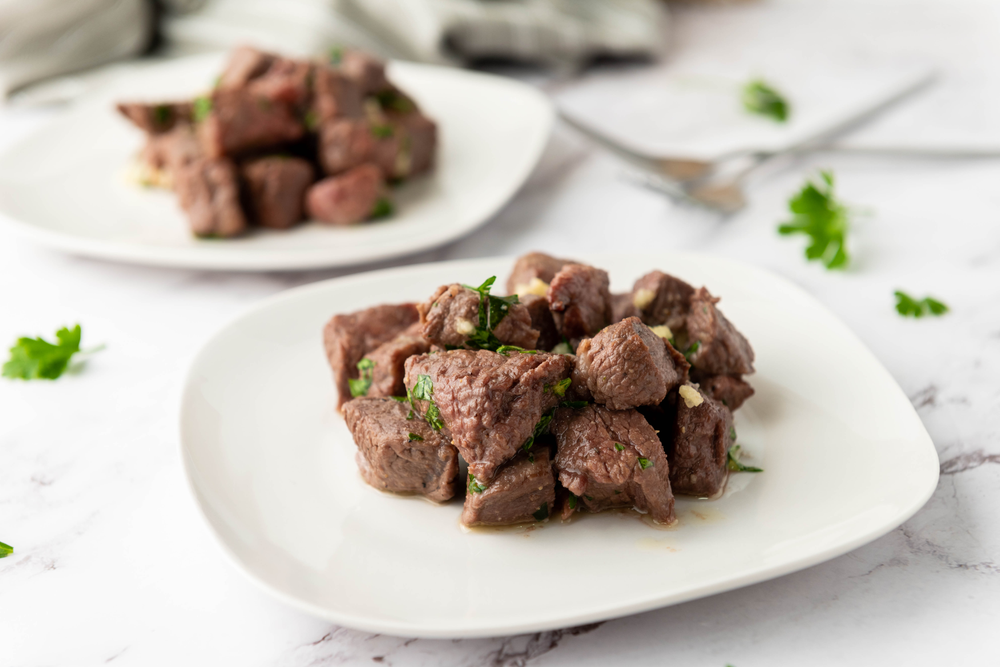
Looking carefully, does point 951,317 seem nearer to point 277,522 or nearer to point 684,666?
point 684,666

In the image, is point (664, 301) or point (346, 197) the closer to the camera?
point (664, 301)

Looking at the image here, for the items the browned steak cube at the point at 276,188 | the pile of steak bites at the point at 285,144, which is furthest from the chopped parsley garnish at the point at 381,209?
the browned steak cube at the point at 276,188

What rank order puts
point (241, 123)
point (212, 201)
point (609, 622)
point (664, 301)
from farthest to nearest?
1. point (241, 123)
2. point (212, 201)
3. point (664, 301)
4. point (609, 622)

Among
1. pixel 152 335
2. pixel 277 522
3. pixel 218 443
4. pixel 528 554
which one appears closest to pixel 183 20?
pixel 152 335

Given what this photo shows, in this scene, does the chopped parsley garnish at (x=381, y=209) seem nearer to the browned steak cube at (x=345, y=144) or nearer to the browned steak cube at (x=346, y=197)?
the browned steak cube at (x=346, y=197)

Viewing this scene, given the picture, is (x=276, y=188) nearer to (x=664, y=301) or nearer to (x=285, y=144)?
(x=285, y=144)

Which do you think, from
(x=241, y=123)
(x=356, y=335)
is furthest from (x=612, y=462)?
(x=241, y=123)
